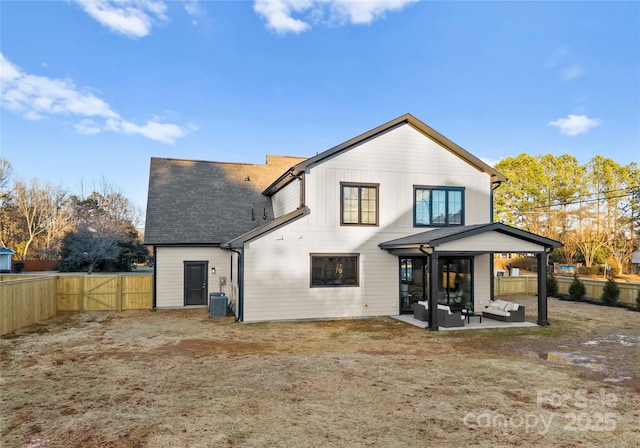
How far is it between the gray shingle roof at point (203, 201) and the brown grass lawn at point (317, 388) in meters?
5.92

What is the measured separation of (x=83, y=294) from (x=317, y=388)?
13628 millimetres

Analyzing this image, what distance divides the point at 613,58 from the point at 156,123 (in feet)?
101

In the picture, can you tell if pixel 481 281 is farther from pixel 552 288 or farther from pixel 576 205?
pixel 576 205

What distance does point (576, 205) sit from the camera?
38.7 meters

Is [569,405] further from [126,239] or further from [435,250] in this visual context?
[126,239]

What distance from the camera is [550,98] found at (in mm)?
24547

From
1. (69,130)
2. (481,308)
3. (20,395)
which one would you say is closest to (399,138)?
(481,308)

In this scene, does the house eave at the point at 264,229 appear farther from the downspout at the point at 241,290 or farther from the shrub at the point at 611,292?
the shrub at the point at 611,292

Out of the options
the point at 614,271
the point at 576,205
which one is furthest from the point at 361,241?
the point at 576,205

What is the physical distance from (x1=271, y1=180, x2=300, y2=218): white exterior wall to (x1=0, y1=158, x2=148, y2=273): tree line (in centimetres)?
2255

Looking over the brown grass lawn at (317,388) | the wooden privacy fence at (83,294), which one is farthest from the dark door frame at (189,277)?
the brown grass lawn at (317,388)

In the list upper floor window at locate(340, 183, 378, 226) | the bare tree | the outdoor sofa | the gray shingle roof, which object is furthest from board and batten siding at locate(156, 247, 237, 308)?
the bare tree

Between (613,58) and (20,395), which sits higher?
(613,58)

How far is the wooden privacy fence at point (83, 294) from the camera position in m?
13.6
